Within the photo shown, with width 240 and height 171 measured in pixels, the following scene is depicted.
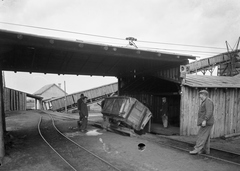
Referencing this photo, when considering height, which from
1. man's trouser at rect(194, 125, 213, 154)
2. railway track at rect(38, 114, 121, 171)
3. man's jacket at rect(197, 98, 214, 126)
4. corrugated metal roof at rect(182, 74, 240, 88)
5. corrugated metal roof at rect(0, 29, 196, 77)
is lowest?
railway track at rect(38, 114, 121, 171)

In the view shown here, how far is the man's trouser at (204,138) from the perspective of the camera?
571cm

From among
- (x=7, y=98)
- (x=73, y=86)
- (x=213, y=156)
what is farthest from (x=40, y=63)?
(x=73, y=86)

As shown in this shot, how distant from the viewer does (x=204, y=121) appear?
5527 mm

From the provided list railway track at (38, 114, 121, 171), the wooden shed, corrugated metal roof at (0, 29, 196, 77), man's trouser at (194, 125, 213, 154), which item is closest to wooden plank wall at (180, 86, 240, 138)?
the wooden shed

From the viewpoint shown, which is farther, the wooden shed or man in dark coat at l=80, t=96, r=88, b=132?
man in dark coat at l=80, t=96, r=88, b=132

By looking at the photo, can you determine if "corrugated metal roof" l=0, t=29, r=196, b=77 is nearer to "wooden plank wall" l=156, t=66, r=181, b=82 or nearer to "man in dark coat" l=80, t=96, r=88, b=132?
"wooden plank wall" l=156, t=66, r=181, b=82

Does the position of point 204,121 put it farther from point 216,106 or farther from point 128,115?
point 216,106

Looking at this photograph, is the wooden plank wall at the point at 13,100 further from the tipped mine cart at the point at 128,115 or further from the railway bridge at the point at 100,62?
the tipped mine cart at the point at 128,115

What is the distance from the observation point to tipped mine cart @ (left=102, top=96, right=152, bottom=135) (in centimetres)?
903

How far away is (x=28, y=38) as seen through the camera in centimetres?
618

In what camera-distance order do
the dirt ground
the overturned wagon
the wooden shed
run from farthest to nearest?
the wooden shed, the overturned wagon, the dirt ground

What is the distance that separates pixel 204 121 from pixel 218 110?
5617 millimetres

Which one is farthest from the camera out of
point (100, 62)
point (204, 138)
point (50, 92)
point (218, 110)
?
point (50, 92)

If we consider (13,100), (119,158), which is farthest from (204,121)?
(13,100)
